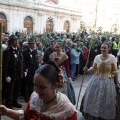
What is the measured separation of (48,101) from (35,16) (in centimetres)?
3265

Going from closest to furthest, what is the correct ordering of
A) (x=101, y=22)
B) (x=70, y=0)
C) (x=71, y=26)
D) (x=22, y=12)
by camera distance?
(x=22, y=12)
(x=71, y=26)
(x=70, y=0)
(x=101, y=22)

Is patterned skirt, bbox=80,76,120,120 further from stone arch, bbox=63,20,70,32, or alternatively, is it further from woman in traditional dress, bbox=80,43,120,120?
stone arch, bbox=63,20,70,32

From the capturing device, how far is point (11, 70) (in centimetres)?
457

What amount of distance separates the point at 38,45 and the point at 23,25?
25716 millimetres

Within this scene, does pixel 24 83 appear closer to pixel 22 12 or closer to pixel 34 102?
pixel 34 102

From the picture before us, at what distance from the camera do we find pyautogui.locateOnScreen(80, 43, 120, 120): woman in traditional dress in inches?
152

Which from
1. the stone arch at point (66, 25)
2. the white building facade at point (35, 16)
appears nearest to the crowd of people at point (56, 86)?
the white building facade at point (35, 16)

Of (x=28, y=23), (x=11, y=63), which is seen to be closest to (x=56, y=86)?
(x=11, y=63)

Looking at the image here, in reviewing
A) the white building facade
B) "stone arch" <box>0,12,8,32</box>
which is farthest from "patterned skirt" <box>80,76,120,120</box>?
"stone arch" <box>0,12,8,32</box>

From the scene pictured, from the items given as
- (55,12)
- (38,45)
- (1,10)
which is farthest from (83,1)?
(38,45)

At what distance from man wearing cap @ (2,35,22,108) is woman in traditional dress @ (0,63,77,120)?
278 centimetres

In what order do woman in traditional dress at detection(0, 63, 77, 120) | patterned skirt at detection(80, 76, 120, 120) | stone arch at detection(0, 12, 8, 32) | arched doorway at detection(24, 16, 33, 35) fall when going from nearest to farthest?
woman in traditional dress at detection(0, 63, 77, 120), patterned skirt at detection(80, 76, 120, 120), stone arch at detection(0, 12, 8, 32), arched doorway at detection(24, 16, 33, 35)

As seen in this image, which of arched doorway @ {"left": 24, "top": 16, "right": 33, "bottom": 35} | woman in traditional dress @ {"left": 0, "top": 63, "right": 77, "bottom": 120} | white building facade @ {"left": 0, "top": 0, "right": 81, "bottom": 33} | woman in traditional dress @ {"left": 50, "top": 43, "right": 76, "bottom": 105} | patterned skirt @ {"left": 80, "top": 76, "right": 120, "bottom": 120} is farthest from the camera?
arched doorway @ {"left": 24, "top": 16, "right": 33, "bottom": 35}

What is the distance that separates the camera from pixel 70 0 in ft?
155
